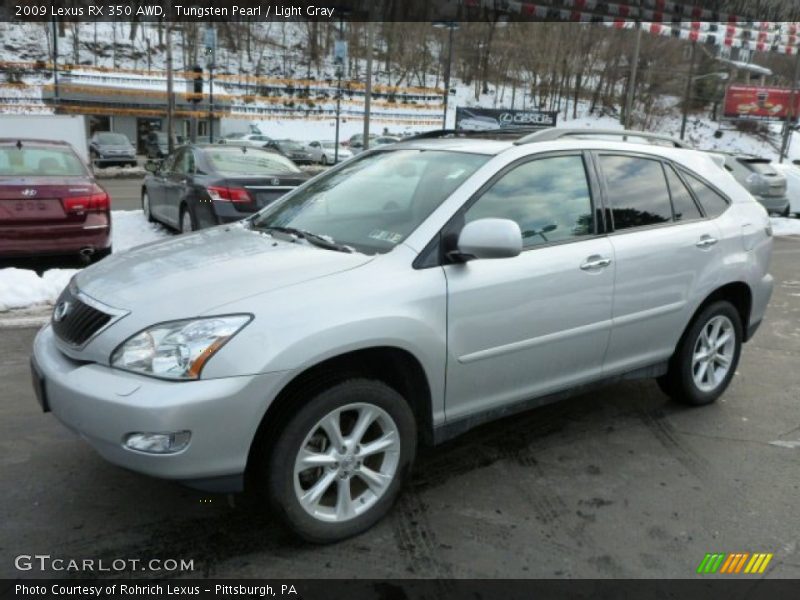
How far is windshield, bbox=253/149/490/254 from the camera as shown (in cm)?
335

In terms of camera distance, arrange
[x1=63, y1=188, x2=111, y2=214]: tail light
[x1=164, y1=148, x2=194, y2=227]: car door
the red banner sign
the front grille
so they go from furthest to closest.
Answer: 1. the red banner sign
2. [x1=164, y1=148, x2=194, y2=227]: car door
3. [x1=63, y1=188, x2=111, y2=214]: tail light
4. the front grille

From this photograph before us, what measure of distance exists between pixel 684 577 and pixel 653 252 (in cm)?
178

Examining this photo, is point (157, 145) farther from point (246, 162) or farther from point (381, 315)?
point (381, 315)

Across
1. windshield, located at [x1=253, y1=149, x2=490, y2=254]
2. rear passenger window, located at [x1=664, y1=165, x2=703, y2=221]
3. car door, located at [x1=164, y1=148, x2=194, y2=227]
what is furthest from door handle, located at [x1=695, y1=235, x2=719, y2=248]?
car door, located at [x1=164, y1=148, x2=194, y2=227]

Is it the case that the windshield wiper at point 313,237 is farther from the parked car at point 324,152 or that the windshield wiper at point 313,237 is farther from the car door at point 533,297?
the parked car at point 324,152

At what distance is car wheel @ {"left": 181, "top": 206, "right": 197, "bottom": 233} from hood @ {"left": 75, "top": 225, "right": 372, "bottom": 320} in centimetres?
578

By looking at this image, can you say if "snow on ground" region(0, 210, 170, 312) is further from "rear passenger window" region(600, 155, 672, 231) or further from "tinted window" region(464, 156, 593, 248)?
"rear passenger window" region(600, 155, 672, 231)

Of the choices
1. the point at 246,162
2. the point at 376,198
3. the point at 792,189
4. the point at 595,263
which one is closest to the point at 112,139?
the point at 246,162

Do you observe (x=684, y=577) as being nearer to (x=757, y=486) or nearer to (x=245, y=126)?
(x=757, y=486)

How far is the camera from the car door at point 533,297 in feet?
10.5

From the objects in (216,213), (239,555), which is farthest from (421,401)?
(216,213)

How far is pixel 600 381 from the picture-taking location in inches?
153

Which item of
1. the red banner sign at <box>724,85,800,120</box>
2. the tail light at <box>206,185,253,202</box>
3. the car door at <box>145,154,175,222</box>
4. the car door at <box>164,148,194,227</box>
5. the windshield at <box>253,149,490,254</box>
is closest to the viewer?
the windshield at <box>253,149,490,254</box>

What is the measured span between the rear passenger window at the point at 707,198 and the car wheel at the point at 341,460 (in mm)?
2494
